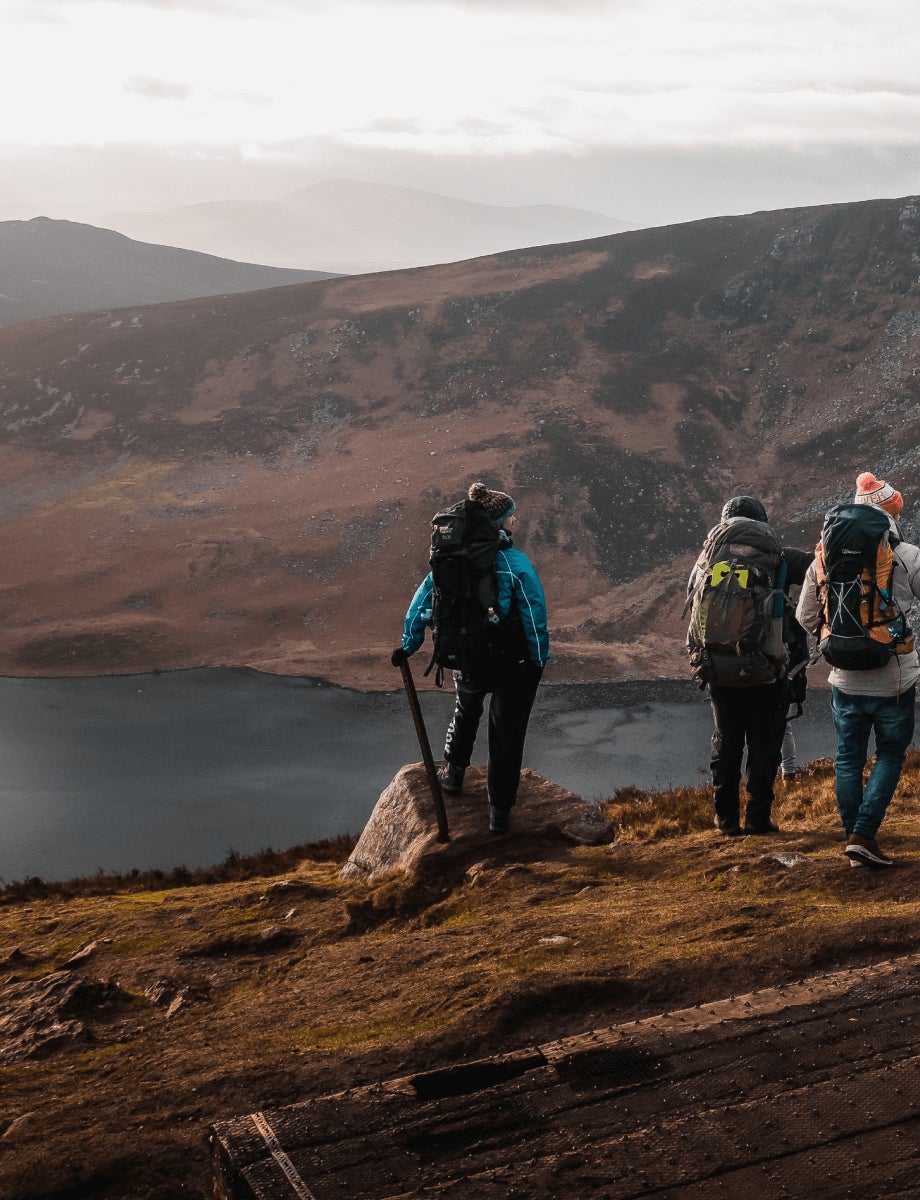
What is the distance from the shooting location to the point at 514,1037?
467cm

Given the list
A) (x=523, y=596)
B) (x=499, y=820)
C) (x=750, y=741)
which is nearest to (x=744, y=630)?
(x=750, y=741)

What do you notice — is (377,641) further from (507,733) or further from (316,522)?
(507,733)

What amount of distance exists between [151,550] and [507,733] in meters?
31.4

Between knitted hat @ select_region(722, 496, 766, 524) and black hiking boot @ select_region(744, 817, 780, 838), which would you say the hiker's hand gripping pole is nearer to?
black hiking boot @ select_region(744, 817, 780, 838)

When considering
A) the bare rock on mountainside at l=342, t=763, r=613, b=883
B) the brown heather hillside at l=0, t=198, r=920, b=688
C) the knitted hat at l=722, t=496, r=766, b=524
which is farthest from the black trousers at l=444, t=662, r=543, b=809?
the brown heather hillside at l=0, t=198, r=920, b=688

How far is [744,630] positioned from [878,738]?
1162mm

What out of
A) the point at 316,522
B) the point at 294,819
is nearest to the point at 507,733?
the point at 294,819

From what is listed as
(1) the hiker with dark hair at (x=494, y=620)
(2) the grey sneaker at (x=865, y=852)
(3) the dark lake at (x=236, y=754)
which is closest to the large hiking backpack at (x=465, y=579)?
(1) the hiker with dark hair at (x=494, y=620)

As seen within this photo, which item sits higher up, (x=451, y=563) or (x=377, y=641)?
(x=451, y=563)

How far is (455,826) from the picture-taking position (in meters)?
8.72

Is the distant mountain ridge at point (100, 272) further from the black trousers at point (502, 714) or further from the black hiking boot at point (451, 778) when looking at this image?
the black trousers at point (502, 714)

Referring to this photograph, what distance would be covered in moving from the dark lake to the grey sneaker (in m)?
11.6

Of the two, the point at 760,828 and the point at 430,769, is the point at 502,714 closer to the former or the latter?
the point at 430,769

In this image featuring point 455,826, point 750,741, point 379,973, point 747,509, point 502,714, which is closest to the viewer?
point 379,973
